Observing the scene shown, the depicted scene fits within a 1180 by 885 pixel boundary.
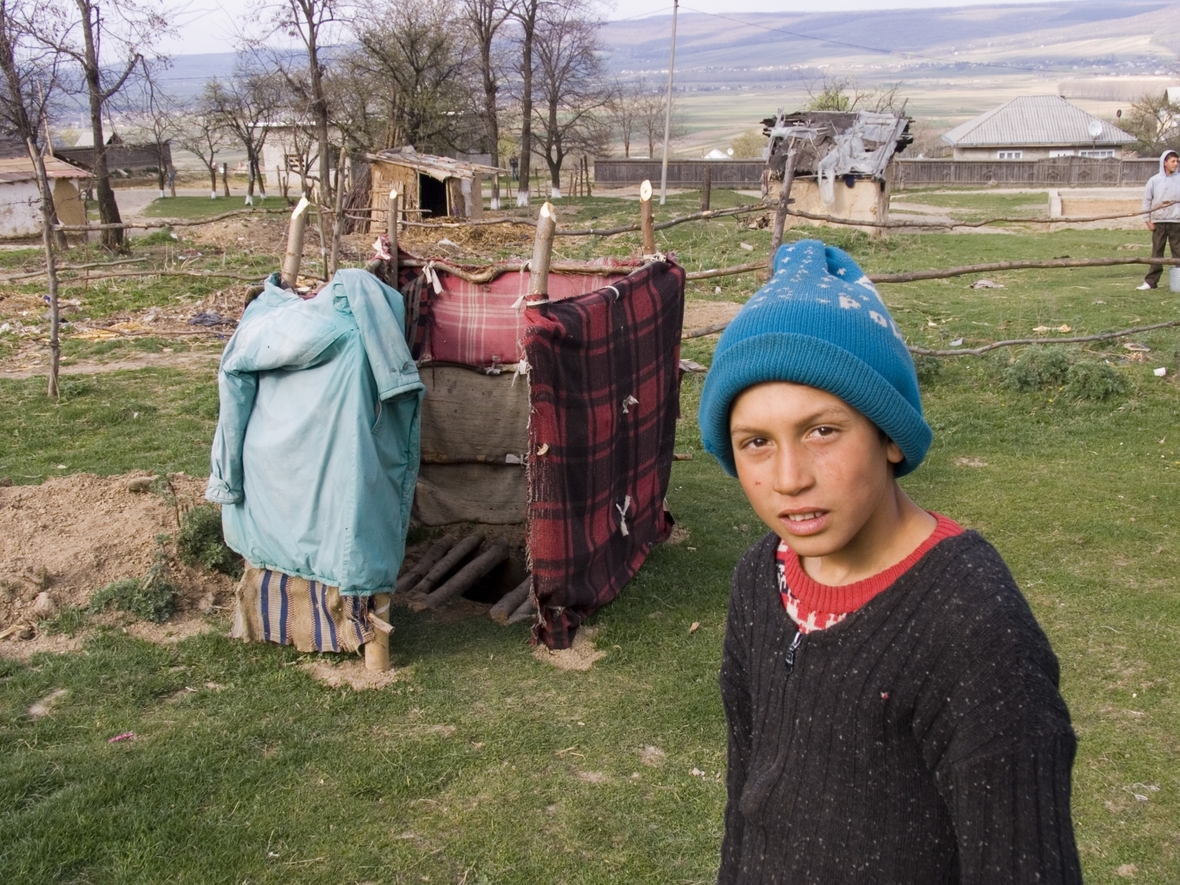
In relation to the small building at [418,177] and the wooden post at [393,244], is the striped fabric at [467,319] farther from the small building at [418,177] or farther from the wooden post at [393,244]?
the small building at [418,177]

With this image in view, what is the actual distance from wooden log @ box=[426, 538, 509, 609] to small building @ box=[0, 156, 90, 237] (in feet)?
79.9

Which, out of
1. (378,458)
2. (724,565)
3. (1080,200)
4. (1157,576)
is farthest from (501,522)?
(1080,200)

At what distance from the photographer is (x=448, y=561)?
18.9 feet

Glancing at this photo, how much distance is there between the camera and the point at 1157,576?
5.36 metres

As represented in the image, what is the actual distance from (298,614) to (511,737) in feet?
3.83

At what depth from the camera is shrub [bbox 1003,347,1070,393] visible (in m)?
8.67

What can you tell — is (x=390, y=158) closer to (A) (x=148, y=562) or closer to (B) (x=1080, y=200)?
(B) (x=1080, y=200)

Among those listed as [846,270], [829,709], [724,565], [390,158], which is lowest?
[724,565]

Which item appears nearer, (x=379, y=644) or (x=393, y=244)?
(x=379, y=644)

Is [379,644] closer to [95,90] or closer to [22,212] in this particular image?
[95,90]

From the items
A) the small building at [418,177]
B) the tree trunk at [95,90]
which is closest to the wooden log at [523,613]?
A: the tree trunk at [95,90]

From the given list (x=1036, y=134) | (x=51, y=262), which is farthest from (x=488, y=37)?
(x=1036, y=134)

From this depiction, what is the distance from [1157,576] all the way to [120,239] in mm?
20612

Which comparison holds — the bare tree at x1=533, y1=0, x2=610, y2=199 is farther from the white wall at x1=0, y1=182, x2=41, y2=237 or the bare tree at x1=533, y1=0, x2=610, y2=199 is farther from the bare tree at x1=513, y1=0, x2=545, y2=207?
the white wall at x1=0, y1=182, x2=41, y2=237
